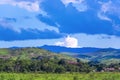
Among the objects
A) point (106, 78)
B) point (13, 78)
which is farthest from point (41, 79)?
point (106, 78)

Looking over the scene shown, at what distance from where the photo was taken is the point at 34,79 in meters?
178

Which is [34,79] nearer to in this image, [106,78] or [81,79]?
[81,79]

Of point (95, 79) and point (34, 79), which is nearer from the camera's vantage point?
point (34, 79)

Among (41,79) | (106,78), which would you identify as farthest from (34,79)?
(106,78)

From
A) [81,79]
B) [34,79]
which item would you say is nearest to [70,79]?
[81,79]

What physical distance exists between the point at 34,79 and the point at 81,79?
21.7 meters

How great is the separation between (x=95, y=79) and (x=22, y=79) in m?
31.7

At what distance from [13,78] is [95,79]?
34608 mm

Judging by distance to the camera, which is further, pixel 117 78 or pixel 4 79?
pixel 117 78

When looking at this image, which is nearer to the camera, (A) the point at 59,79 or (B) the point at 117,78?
(A) the point at 59,79

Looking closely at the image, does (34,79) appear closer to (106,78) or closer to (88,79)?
(88,79)

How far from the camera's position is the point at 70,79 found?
188 meters

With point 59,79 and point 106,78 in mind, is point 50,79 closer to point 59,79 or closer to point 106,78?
point 59,79

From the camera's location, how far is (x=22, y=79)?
181500 mm
